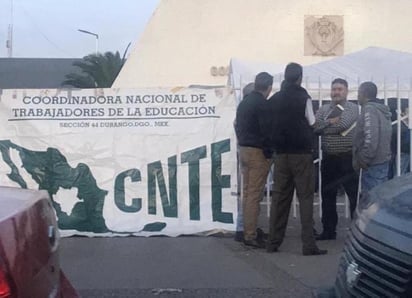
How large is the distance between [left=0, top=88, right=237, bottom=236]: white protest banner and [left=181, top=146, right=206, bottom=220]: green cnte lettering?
0.04ft

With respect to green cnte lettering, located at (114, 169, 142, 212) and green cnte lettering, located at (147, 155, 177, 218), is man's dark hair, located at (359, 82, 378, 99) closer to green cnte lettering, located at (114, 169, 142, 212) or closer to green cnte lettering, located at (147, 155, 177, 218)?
green cnte lettering, located at (147, 155, 177, 218)

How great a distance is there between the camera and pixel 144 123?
10406 mm

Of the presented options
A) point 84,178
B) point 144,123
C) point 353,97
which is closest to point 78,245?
point 84,178

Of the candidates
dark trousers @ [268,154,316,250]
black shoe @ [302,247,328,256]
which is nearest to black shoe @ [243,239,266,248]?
dark trousers @ [268,154,316,250]

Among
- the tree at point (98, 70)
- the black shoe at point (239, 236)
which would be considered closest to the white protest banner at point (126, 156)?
the black shoe at point (239, 236)

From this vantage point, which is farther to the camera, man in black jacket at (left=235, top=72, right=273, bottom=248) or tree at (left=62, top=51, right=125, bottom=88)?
tree at (left=62, top=51, right=125, bottom=88)

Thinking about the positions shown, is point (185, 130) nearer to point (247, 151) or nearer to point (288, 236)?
point (247, 151)

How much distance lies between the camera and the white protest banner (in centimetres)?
1036

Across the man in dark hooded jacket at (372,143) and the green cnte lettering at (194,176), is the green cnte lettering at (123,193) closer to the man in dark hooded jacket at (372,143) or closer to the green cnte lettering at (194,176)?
the green cnte lettering at (194,176)

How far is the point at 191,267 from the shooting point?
8.75m

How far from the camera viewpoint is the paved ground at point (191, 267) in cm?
780

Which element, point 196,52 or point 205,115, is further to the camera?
point 196,52

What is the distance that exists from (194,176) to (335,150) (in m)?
1.64

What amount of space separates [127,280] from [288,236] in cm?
270
